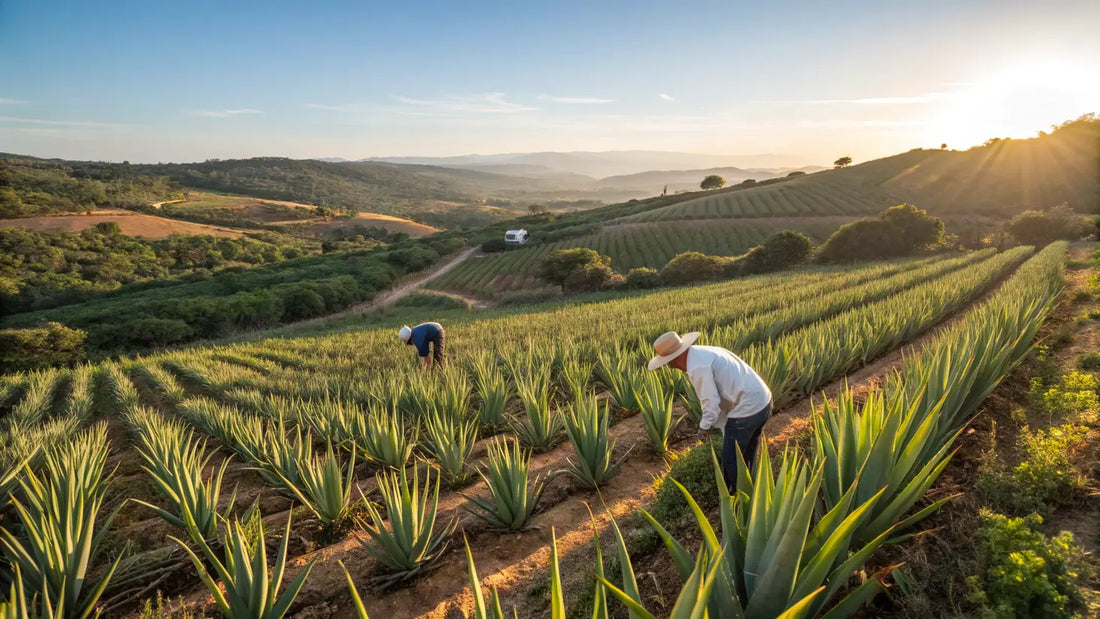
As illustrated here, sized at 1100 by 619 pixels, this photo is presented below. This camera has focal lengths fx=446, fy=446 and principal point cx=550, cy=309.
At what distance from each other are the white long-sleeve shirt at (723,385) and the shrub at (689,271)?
101ft

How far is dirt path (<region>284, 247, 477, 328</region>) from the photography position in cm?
3317

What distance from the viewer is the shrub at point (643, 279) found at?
111ft

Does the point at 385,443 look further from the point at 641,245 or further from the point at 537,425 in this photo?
the point at 641,245

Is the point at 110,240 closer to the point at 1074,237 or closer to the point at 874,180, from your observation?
the point at 1074,237

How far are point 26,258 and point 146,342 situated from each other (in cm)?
3495

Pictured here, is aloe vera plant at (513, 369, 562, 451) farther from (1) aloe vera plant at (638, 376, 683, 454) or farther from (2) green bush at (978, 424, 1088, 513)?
(2) green bush at (978, 424, 1088, 513)

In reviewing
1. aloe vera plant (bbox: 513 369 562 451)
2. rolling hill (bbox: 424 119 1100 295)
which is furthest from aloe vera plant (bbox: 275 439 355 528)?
rolling hill (bbox: 424 119 1100 295)

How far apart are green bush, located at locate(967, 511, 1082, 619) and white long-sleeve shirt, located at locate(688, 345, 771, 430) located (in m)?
1.44

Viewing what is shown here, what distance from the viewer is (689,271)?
3344 cm

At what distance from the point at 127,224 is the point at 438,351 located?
243 feet

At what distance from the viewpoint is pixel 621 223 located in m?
59.0

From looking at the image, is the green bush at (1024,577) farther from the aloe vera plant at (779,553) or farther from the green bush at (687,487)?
the green bush at (687,487)

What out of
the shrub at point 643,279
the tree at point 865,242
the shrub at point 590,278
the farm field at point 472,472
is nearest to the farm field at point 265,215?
the shrub at point 590,278

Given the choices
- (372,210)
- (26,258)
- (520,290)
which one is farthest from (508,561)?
(372,210)
